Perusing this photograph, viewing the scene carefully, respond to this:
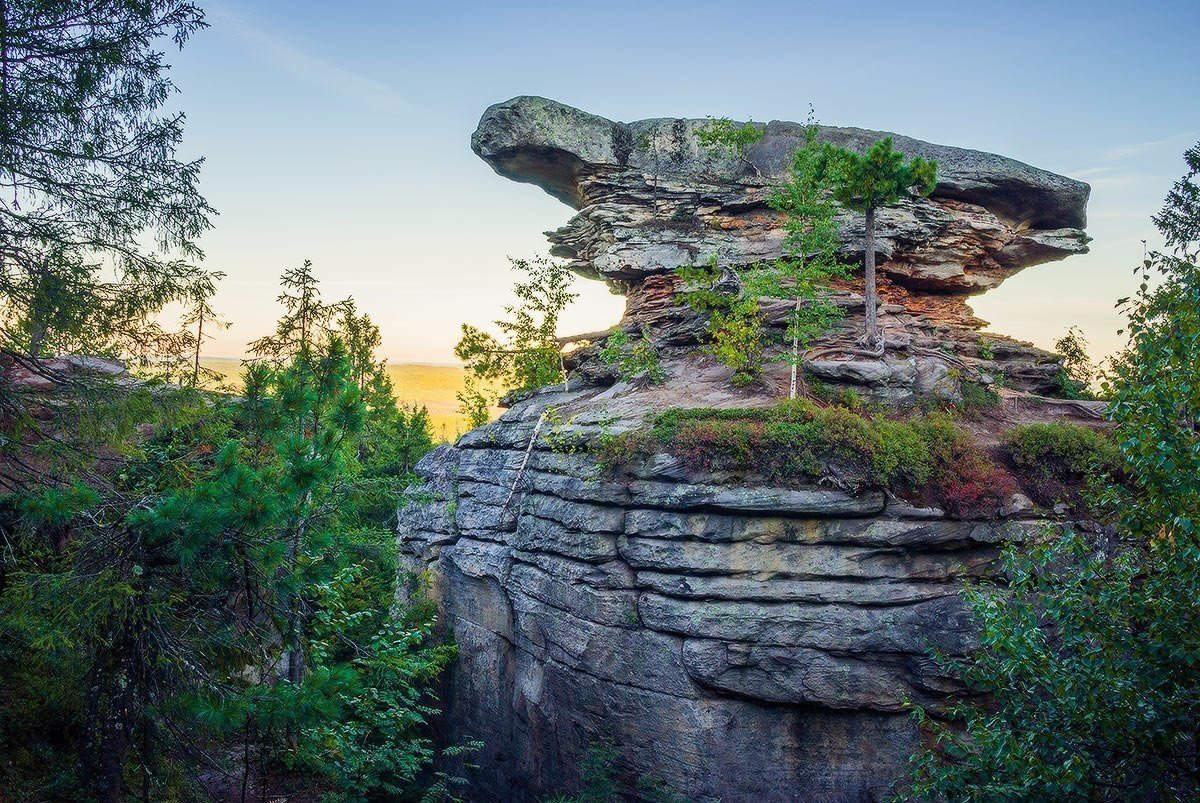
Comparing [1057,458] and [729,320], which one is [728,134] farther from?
[1057,458]

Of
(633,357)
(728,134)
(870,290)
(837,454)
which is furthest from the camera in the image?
(728,134)

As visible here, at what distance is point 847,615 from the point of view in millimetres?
10695

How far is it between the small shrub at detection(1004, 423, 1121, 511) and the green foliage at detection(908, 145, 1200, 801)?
5.69 metres

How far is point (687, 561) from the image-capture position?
1115 cm

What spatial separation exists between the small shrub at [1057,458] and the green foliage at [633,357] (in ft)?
22.6

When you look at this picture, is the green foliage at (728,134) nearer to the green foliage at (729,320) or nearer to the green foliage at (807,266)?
the green foliage at (807,266)

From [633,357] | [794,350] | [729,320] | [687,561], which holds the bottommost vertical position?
[687,561]

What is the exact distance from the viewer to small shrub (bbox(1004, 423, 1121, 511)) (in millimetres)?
12164

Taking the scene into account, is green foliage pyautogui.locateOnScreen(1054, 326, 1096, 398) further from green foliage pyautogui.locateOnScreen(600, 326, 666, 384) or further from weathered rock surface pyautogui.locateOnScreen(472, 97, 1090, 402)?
green foliage pyautogui.locateOnScreen(600, 326, 666, 384)

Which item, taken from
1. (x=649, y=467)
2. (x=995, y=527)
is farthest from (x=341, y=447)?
(x=995, y=527)

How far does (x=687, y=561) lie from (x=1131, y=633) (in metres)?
5.79

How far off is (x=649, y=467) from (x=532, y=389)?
798cm

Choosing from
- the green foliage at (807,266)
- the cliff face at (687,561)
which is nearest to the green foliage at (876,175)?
the green foliage at (807,266)

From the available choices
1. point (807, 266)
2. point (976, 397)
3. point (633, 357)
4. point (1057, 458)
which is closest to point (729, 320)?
point (807, 266)
